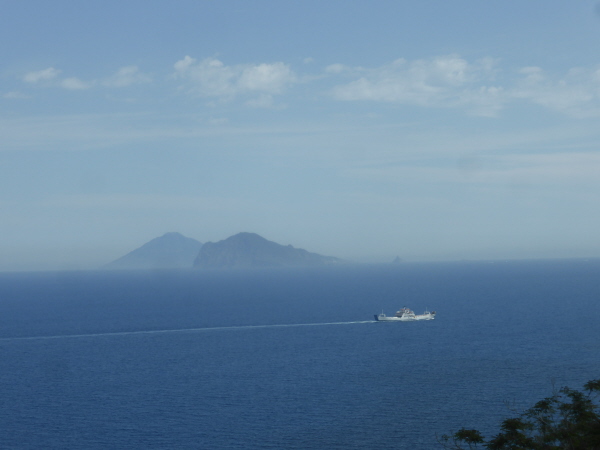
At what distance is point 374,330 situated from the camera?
336 feet

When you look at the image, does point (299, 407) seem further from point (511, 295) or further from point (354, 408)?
point (511, 295)

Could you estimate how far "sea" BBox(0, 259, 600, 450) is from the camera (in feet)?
161

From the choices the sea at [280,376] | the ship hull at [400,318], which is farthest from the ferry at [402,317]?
the sea at [280,376]

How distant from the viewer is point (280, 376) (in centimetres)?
6706

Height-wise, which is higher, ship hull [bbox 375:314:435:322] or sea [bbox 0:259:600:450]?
ship hull [bbox 375:314:435:322]

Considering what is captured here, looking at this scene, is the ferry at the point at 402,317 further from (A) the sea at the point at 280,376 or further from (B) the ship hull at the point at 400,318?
(A) the sea at the point at 280,376

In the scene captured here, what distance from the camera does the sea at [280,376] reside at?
1929 inches

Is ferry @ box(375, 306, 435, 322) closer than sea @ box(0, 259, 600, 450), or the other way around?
sea @ box(0, 259, 600, 450)

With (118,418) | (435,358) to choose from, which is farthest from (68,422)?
(435,358)

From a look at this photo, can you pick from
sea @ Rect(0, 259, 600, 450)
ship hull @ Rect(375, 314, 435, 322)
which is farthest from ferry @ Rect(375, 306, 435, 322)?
sea @ Rect(0, 259, 600, 450)

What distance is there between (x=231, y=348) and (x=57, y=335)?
1325 inches

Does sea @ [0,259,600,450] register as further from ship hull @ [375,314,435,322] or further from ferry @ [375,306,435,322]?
ferry @ [375,306,435,322]

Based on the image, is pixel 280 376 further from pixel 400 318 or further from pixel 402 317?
pixel 402 317

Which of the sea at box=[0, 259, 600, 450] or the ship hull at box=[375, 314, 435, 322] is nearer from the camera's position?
the sea at box=[0, 259, 600, 450]
